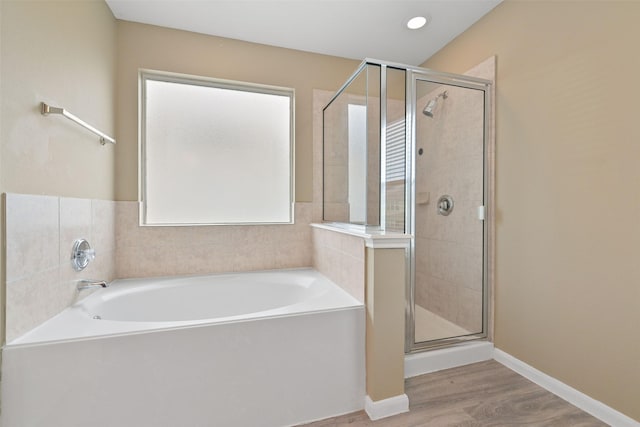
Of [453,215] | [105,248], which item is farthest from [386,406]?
[105,248]

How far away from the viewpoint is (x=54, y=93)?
1388mm

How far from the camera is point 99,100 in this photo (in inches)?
72.7

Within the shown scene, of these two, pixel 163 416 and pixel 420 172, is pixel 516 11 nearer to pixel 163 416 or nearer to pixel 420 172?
pixel 420 172

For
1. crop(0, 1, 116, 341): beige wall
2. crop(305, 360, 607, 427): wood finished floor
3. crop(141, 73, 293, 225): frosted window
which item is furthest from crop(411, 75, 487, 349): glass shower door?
crop(0, 1, 116, 341): beige wall

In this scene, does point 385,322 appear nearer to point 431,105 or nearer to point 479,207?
point 479,207

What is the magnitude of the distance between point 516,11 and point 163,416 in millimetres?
2936

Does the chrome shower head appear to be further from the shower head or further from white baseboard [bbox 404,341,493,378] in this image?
white baseboard [bbox 404,341,493,378]

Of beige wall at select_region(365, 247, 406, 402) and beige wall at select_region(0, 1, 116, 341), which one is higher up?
beige wall at select_region(0, 1, 116, 341)

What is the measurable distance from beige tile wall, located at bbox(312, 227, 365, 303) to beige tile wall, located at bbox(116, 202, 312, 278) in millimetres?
212

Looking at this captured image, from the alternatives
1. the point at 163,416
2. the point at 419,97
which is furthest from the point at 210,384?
the point at 419,97

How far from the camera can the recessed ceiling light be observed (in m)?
2.11

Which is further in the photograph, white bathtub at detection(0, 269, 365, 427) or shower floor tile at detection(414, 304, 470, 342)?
shower floor tile at detection(414, 304, 470, 342)

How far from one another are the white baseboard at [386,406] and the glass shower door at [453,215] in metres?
0.57

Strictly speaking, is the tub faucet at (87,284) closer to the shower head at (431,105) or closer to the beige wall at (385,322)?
the beige wall at (385,322)
